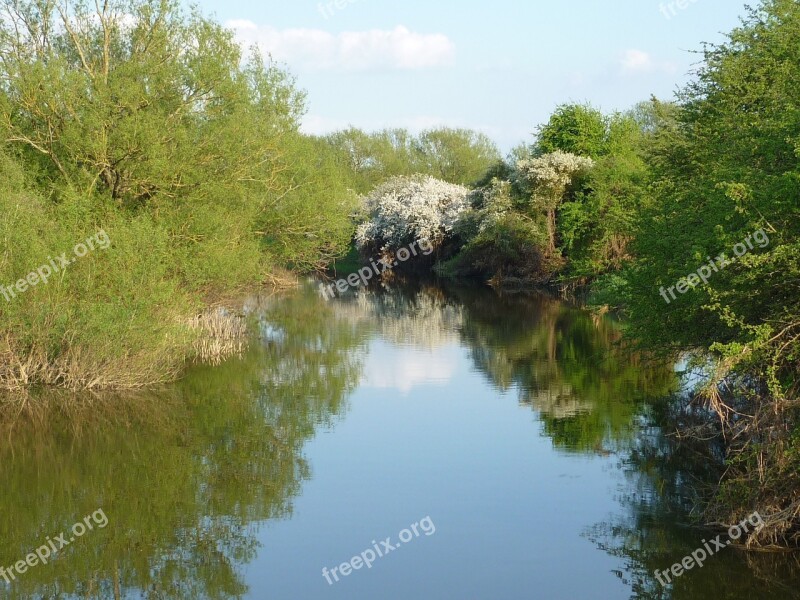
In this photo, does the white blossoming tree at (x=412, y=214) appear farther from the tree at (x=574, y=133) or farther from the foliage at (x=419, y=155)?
the foliage at (x=419, y=155)

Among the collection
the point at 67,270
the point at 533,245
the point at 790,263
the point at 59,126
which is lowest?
the point at 533,245

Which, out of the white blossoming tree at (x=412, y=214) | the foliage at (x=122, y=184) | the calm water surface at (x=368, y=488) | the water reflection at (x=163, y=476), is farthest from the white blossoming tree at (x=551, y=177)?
the water reflection at (x=163, y=476)

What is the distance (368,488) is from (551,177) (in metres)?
37.7

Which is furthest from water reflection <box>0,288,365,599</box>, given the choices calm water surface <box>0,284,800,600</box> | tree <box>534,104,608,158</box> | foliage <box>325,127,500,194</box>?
foliage <box>325,127,500,194</box>

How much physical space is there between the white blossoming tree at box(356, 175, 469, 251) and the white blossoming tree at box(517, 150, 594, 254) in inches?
396

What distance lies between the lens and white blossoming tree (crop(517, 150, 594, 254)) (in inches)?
2055

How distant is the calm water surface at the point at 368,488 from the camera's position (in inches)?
507

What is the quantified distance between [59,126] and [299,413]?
1160cm

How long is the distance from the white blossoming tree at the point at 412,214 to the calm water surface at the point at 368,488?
3802 centimetres

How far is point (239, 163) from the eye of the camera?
29969 mm

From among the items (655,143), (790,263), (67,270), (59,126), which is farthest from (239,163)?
(790,263)

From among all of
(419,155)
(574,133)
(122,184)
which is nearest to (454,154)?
(419,155)

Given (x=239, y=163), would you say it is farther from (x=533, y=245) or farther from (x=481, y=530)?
(x=533, y=245)

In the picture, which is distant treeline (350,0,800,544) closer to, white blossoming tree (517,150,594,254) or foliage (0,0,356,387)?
foliage (0,0,356,387)
